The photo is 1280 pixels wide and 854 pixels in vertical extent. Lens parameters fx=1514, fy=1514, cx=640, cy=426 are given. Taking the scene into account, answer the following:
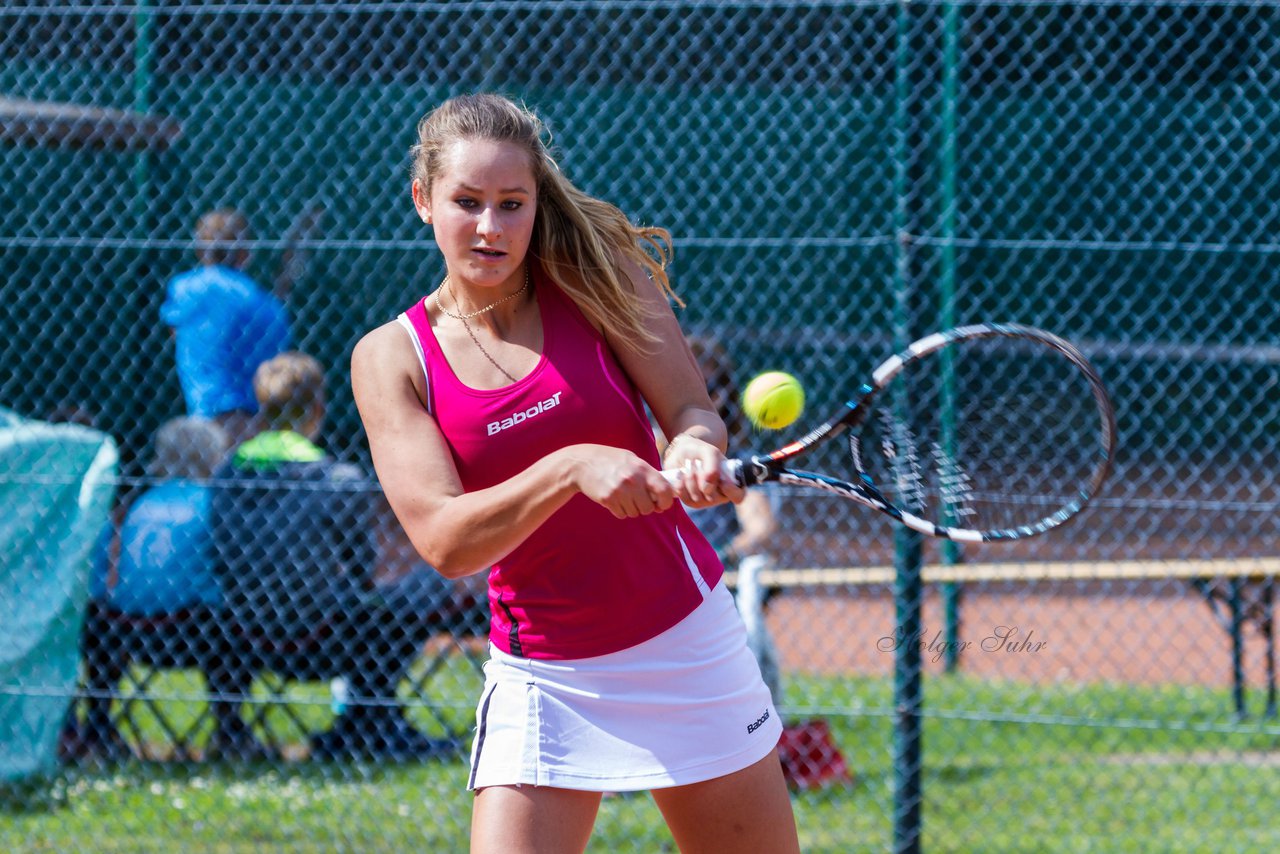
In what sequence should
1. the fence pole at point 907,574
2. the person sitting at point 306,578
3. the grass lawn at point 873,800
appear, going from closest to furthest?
the fence pole at point 907,574 → the grass lawn at point 873,800 → the person sitting at point 306,578

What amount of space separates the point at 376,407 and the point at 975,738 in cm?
374

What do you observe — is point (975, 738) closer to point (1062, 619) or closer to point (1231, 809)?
point (1231, 809)

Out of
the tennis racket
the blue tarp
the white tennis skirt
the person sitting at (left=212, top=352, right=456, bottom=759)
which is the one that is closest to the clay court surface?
the person sitting at (left=212, top=352, right=456, bottom=759)

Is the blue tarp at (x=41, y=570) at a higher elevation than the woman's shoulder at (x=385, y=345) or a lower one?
lower

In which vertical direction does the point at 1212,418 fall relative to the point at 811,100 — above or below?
below

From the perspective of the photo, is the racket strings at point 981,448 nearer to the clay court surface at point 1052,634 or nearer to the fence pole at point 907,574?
the fence pole at point 907,574

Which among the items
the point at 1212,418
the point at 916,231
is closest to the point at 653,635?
the point at 916,231

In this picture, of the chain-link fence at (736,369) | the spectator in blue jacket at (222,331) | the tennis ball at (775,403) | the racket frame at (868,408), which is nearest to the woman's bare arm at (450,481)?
the racket frame at (868,408)

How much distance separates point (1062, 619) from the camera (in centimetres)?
749

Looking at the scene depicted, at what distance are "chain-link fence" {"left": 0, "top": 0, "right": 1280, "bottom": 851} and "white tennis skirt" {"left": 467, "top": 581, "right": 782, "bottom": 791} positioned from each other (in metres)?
1.58

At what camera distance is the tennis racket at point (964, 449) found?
257cm

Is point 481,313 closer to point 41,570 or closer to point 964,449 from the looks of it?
point 964,449

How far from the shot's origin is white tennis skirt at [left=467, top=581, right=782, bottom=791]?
7.78ft

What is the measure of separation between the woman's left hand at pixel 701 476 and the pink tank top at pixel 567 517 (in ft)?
0.61
